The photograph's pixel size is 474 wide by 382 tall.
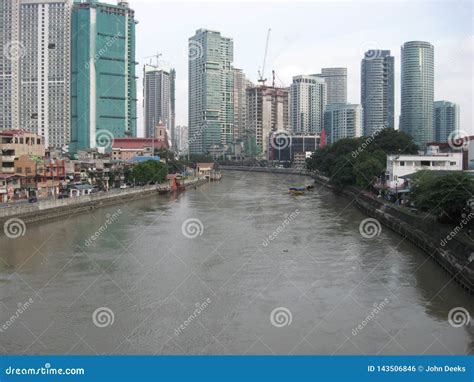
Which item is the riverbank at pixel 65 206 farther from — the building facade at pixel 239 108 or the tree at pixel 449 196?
the building facade at pixel 239 108

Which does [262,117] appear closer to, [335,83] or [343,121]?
[343,121]

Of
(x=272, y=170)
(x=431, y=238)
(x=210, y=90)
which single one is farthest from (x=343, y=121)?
(x=431, y=238)

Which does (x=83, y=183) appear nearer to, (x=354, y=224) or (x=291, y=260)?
(x=354, y=224)

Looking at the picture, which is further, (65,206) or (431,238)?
(65,206)

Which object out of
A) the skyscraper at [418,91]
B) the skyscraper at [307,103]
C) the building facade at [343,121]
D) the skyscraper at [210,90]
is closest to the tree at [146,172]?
the skyscraper at [418,91]

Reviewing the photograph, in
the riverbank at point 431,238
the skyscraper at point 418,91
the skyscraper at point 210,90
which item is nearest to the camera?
the riverbank at point 431,238

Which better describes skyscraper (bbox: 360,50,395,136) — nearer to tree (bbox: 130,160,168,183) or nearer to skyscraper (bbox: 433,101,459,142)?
skyscraper (bbox: 433,101,459,142)
